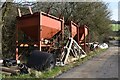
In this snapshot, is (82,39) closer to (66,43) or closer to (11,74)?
(66,43)

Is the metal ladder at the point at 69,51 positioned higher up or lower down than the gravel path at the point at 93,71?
higher up

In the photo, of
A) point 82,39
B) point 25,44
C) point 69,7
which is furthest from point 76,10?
point 25,44

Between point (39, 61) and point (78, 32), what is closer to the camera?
point (39, 61)

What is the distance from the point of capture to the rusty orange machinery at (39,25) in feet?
42.0

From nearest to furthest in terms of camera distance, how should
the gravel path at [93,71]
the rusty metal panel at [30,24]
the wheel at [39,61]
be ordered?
1. the gravel path at [93,71]
2. the wheel at [39,61]
3. the rusty metal panel at [30,24]

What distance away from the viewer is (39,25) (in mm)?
12633

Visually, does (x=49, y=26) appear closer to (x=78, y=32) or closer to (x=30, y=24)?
(x=30, y=24)

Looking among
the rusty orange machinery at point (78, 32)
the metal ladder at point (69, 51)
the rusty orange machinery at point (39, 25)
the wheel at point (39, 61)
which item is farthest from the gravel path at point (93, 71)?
the rusty orange machinery at point (78, 32)

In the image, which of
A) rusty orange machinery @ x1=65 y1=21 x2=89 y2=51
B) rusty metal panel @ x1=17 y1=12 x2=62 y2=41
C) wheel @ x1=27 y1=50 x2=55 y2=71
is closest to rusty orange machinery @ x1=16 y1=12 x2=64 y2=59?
rusty metal panel @ x1=17 y1=12 x2=62 y2=41

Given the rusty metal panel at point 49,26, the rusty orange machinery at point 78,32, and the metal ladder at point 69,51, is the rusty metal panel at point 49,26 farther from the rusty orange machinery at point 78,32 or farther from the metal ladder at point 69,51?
the rusty orange machinery at point 78,32

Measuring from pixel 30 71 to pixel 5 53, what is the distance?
25.0 feet

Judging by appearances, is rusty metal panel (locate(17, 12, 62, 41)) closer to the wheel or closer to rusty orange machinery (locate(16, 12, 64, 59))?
rusty orange machinery (locate(16, 12, 64, 59))

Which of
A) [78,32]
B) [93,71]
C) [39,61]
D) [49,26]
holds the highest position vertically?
[49,26]

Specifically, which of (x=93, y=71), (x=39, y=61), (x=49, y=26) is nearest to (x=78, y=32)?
(x=49, y=26)
